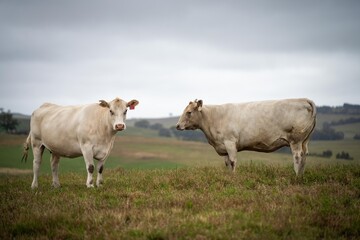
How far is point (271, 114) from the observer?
12.6m

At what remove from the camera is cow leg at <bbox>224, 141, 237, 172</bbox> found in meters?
12.9

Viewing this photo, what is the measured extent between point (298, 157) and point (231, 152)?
227cm

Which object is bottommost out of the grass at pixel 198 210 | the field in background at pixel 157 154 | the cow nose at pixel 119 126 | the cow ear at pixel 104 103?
the field in background at pixel 157 154

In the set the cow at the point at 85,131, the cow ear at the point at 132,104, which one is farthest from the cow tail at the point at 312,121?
the cow at the point at 85,131

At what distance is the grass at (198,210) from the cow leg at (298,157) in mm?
760

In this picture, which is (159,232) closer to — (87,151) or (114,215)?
(114,215)

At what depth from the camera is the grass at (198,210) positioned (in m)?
6.29

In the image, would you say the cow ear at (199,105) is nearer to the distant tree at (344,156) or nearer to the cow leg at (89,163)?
the cow leg at (89,163)

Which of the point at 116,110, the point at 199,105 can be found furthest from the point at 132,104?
the point at 199,105

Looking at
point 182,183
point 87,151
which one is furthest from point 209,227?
point 87,151

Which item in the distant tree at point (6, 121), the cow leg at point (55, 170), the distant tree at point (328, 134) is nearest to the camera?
the cow leg at point (55, 170)

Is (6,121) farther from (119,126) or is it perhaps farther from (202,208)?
(202,208)

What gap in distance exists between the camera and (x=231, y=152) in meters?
13.0

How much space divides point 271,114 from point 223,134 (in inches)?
73.2
